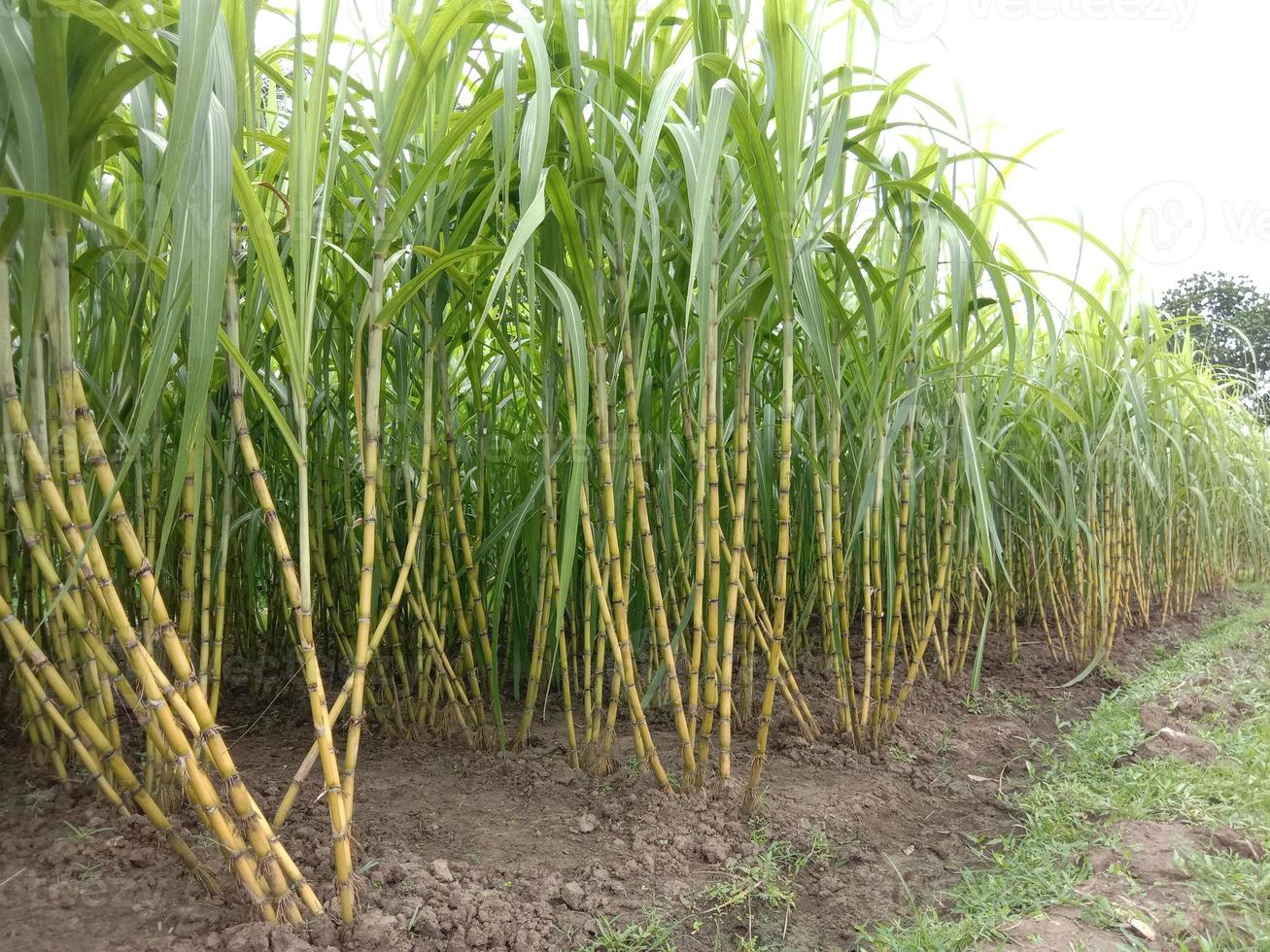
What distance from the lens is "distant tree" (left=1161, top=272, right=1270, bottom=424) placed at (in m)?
3.53

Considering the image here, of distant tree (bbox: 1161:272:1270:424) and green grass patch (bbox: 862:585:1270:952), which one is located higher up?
distant tree (bbox: 1161:272:1270:424)

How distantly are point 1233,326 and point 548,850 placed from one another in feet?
7.68

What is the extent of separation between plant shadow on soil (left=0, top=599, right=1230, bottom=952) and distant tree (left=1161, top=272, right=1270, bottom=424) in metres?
1.85

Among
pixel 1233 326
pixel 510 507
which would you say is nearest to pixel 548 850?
pixel 510 507

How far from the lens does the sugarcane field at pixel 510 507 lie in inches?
28.8

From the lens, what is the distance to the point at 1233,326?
229 cm

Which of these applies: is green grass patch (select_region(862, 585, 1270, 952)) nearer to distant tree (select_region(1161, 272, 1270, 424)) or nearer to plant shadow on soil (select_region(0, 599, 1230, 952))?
plant shadow on soil (select_region(0, 599, 1230, 952))

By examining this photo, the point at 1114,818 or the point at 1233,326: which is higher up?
the point at 1233,326

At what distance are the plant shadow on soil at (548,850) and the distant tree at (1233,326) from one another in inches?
73.0

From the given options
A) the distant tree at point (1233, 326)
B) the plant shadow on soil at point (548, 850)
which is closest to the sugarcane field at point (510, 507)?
the plant shadow on soil at point (548, 850)

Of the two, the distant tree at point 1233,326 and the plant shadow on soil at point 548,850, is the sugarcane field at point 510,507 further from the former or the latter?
the distant tree at point 1233,326

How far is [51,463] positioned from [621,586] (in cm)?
68

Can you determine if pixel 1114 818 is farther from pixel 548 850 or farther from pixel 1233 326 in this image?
pixel 1233 326

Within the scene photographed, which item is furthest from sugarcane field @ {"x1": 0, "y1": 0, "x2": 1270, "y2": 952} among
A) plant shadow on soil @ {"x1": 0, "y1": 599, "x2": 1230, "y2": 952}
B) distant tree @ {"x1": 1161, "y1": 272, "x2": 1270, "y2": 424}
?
distant tree @ {"x1": 1161, "y1": 272, "x2": 1270, "y2": 424}
